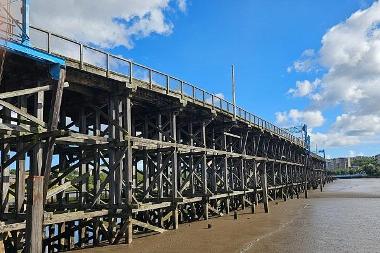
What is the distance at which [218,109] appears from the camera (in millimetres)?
26344

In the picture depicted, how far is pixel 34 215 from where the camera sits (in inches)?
371

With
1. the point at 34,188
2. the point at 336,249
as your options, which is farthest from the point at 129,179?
the point at 336,249

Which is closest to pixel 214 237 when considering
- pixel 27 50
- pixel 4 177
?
pixel 4 177

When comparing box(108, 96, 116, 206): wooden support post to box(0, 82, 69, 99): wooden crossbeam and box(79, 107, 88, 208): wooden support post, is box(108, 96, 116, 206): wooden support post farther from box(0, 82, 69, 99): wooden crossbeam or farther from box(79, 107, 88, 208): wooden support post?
box(0, 82, 69, 99): wooden crossbeam

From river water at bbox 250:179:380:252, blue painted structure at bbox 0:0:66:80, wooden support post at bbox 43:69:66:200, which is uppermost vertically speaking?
blue painted structure at bbox 0:0:66:80

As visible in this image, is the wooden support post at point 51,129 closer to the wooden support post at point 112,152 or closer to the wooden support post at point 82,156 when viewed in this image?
the wooden support post at point 112,152

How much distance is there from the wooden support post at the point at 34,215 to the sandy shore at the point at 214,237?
537 centimetres

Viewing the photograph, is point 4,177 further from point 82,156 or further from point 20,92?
point 82,156

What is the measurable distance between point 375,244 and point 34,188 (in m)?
13.0

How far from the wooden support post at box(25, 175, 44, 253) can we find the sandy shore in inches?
211

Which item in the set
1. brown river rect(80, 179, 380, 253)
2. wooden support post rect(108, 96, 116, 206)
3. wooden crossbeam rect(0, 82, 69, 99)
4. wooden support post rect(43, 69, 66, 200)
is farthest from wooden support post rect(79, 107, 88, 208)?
wooden support post rect(43, 69, 66, 200)

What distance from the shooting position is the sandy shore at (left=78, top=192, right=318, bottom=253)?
15.1 metres

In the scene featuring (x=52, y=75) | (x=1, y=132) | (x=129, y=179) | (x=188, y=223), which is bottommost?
(x=188, y=223)

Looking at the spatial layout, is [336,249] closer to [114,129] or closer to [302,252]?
[302,252]
